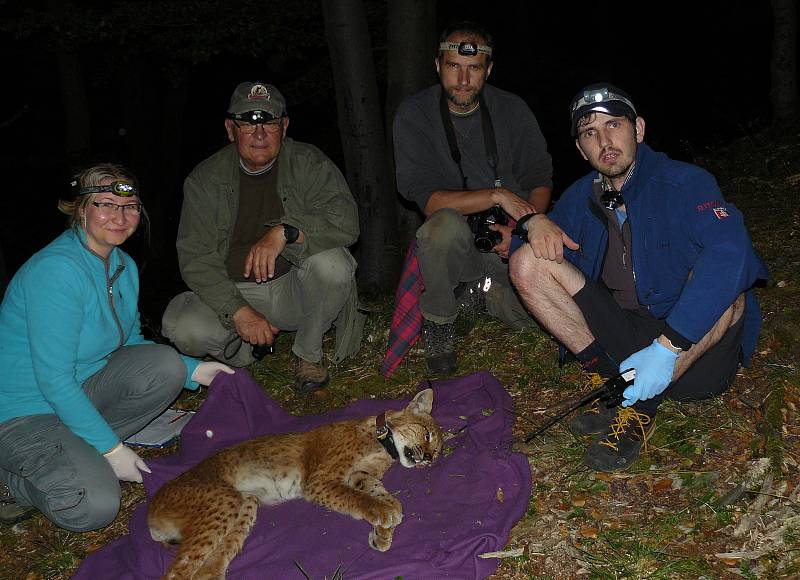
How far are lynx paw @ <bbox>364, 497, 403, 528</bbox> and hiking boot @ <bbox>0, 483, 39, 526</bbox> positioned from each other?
7.53 feet

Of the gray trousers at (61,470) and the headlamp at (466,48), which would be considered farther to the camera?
the headlamp at (466,48)

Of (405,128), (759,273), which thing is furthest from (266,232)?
(759,273)

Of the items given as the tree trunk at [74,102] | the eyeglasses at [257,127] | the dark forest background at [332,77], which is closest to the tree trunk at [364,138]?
the dark forest background at [332,77]

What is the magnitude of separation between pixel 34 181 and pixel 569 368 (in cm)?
2004

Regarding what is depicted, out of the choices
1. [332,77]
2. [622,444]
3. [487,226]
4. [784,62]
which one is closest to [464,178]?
[487,226]

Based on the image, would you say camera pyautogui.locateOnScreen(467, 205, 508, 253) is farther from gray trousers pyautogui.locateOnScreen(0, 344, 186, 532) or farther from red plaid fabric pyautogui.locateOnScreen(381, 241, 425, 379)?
gray trousers pyautogui.locateOnScreen(0, 344, 186, 532)

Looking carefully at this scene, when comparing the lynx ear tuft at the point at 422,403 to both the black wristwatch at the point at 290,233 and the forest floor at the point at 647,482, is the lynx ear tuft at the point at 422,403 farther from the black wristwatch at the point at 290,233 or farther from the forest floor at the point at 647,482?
the black wristwatch at the point at 290,233

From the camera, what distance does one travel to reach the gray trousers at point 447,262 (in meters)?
4.67

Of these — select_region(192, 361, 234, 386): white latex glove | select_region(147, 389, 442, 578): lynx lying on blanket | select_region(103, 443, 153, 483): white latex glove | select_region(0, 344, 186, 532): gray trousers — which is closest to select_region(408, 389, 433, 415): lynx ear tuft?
select_region(147, 389, 442, 578): lynx lying on blanket

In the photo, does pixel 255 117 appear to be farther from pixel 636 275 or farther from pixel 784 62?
pixel 784 62

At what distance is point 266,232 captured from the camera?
198 inches

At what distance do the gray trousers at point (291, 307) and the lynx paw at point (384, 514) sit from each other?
177 centimetres

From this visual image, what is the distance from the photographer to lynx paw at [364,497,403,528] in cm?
351

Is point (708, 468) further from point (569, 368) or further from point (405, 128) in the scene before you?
point (405, 128)
